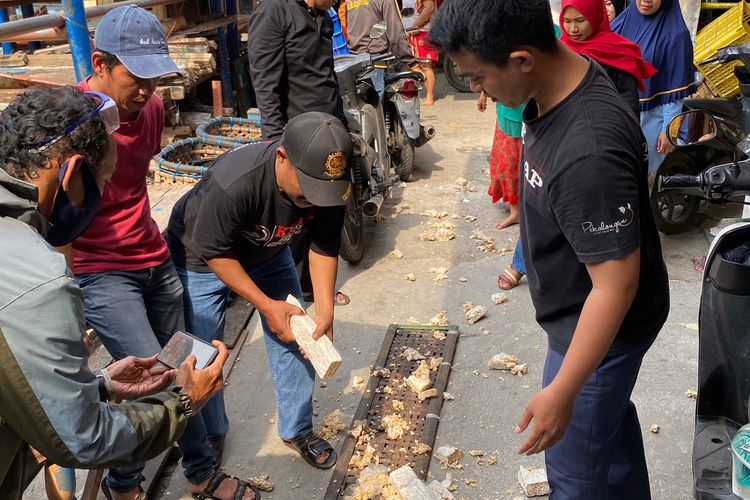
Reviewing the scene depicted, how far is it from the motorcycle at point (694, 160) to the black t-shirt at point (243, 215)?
9.89 feet

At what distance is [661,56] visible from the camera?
505 centimetres

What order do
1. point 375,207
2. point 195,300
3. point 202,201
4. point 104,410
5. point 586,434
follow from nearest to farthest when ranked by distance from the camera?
point 104,410
point 586,434
point 202,201
point 195,300
point 375,207

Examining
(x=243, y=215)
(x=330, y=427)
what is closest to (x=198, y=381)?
(x=243, y=215)

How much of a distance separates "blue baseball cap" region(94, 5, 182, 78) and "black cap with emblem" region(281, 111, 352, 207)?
680 mm

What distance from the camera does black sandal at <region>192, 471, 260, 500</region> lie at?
10.6ft

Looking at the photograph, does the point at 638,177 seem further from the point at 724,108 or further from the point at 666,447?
the point at 724,108

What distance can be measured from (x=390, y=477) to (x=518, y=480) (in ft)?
2.03

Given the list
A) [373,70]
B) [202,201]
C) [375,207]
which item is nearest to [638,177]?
[202,201]

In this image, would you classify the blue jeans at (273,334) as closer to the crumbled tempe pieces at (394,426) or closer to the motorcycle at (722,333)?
the crumbled tempe pieces at (394,426)

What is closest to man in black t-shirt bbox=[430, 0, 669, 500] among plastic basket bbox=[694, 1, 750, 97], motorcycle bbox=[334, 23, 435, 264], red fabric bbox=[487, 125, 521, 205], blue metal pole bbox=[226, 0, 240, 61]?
motorcycle bbox=[334, 23, 435, 264]

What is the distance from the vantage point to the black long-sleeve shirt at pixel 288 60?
4332mm

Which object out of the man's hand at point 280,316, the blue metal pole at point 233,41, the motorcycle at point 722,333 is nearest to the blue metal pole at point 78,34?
the man's hand at point 280,316

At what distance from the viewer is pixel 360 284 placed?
5266mm

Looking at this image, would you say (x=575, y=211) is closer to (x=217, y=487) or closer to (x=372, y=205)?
(x=217, y=487)
